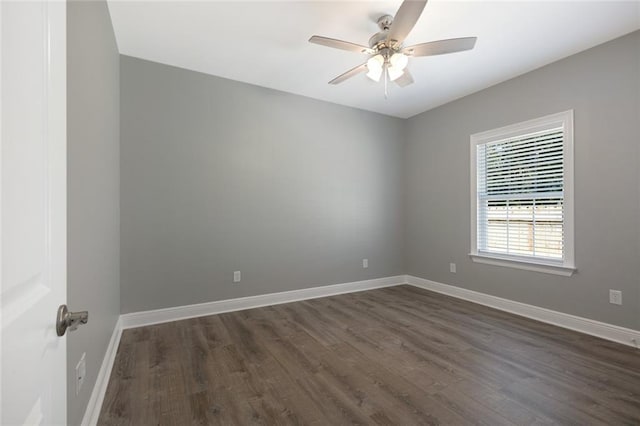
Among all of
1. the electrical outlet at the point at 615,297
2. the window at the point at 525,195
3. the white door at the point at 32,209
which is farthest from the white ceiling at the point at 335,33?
the electrical outlet at the point at 615,297

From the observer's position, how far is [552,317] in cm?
295

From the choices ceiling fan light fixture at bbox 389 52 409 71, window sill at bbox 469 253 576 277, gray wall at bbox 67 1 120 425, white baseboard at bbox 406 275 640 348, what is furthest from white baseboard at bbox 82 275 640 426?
ceiling fan light fixture at bbox 389 52 409 71

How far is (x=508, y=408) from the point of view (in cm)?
169

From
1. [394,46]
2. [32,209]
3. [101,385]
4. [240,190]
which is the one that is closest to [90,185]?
[101,385]

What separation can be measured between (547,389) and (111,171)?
3573 millimetres

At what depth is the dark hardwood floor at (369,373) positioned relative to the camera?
164 cm

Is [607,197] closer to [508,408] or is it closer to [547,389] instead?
[547,389]

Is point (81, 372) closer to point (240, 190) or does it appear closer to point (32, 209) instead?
point (32, 209)

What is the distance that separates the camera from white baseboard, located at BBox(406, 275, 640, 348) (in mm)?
2482

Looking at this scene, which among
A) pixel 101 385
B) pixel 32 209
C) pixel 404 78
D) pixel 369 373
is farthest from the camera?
pixel 404 78

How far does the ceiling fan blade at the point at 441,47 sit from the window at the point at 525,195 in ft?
5.42

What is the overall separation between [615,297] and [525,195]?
1217 mm

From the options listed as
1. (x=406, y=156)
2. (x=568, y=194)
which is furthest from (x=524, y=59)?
(x=406, y=156)

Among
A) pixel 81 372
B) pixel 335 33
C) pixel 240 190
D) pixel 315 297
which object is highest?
pixel 335 33
